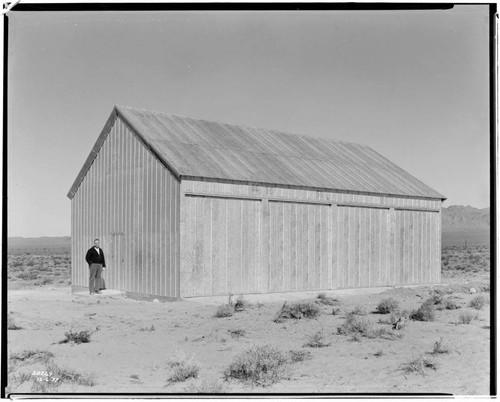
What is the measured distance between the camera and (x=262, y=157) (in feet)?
79.6

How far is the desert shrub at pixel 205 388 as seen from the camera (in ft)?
32.3

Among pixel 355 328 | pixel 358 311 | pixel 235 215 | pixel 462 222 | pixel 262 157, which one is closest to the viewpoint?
pixel 355 328

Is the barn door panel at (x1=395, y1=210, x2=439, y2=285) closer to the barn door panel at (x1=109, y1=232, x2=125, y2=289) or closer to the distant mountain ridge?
the barn door panel at (x1=109, y1=232, x2=125, y2=289)

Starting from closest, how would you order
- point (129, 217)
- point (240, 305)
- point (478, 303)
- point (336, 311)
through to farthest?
point (336, 311) → point (240, 305) → point (478, 303) → point (129, 217)

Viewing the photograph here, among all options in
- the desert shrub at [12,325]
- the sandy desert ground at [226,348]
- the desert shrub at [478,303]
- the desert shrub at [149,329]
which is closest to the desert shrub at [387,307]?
the sandy desert ground at [226,348]

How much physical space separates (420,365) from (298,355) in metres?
2.16

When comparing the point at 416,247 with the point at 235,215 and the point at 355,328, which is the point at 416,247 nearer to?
the point at 235,215

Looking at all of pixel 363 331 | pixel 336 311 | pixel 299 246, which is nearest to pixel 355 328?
pixel 363 331

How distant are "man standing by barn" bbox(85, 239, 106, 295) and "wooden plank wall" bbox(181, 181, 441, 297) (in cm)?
417

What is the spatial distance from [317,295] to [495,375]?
12.3m

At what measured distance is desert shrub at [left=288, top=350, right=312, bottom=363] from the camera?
484 inches

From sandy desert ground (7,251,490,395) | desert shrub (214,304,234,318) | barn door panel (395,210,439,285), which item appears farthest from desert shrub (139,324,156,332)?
barn door panel (395,210,439,285)

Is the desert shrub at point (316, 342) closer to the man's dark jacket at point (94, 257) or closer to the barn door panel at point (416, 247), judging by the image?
the man's dark jacket at point (94, 257)

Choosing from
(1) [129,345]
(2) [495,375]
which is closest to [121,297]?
(1) [129,345]
